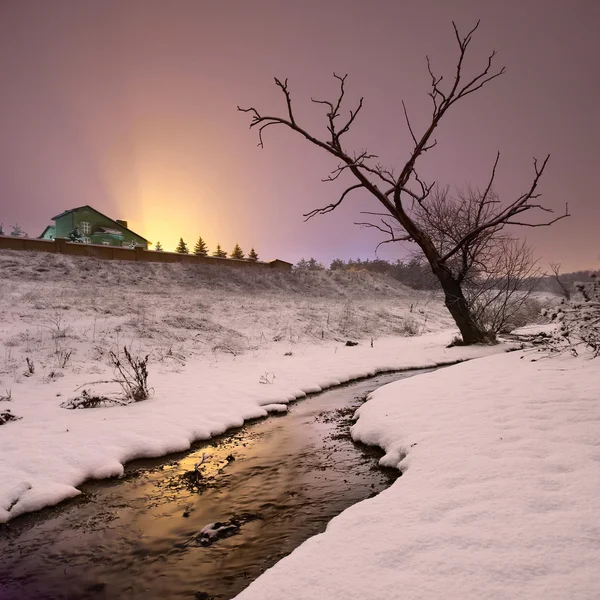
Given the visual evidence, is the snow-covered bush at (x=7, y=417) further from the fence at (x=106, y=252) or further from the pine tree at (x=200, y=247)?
the pine tree at (x=200, y=247)

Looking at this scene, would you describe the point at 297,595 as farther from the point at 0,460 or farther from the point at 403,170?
the point at 403,170

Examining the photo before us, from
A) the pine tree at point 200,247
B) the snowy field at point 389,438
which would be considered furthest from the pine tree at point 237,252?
the snowy field at point 389,438

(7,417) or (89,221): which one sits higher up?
(89,221)

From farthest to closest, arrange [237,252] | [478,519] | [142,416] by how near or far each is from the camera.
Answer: [237,252]
[142,416]
[478,519]

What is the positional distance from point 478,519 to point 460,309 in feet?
32.7

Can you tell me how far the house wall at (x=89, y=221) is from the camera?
4344 cm

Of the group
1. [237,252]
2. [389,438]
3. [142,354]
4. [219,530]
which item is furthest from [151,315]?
[237,252]

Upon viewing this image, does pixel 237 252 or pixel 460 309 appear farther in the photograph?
pixel 237 252

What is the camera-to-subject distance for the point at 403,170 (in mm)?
10297

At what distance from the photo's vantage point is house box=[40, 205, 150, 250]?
43.5m

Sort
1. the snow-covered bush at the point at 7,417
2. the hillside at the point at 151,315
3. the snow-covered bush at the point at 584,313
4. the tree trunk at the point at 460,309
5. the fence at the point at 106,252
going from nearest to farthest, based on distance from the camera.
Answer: the snow-covered bush at the point at 584,313 → the snow-covered bush at the point at 7,417 → the hillside at the point at 151,315 → the tree trunk at the point at 460,309 → the fence at the point at 106,252

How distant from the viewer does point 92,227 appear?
147 ft

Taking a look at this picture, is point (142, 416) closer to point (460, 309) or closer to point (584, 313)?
point (584, 313)

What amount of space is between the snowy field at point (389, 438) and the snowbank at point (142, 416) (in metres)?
0.03
